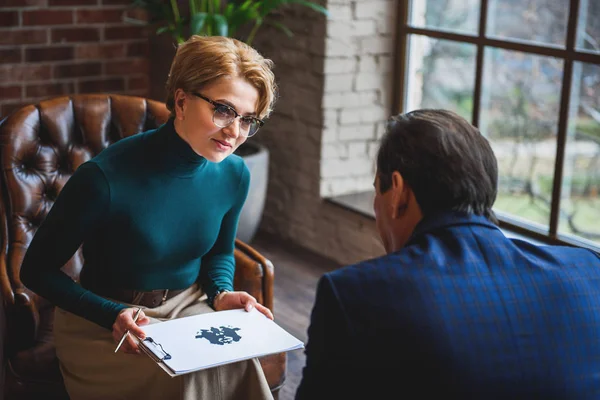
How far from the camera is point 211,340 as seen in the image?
1.72 meters

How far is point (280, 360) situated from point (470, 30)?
6.00 ft

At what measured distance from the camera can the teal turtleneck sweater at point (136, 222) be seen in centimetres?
177

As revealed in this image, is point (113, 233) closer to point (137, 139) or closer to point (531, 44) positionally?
point (137, 139)

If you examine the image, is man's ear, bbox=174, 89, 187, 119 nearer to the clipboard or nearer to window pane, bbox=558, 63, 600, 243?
the clipboard

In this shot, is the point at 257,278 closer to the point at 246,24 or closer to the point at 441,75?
the point at 441,75

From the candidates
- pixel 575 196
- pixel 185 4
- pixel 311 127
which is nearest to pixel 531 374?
pixel 575 196

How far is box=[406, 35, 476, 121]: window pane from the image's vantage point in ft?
11.1

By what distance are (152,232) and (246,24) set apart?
2285 millimetres

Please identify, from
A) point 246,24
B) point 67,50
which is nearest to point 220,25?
point 246,24

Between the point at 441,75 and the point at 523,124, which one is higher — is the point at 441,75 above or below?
above

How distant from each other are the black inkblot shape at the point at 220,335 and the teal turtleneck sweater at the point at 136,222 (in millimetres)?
208

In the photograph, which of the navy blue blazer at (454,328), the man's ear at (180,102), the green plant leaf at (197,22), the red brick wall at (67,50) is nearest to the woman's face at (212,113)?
the man's ear at (180,102)

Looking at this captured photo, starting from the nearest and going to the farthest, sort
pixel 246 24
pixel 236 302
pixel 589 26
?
pixel 236 302, pixel 589 26, pixel 246 24

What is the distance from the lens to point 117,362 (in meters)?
1.81
